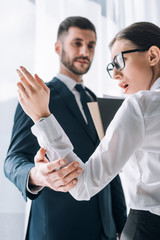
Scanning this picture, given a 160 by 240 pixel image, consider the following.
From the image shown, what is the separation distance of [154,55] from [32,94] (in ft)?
1.32

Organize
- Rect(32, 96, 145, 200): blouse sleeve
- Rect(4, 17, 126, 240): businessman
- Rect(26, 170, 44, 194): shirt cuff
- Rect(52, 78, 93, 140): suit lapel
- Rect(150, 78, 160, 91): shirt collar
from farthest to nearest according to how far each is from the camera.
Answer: Rect(52, 78, 93, 140): suit lapel, Rect(4, 17, 126, 240): businessman, Rect(26, 170, 44, 194): shirt cuff, Rect(150, 78, 160, 91): shirt collar, Rect(32, 96, 145, 200): blouse sleeve

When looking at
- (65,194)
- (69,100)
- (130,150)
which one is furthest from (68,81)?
(130,150)

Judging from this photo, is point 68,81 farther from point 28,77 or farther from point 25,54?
point 28,77

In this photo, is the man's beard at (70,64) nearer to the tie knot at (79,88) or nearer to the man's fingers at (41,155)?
the tie knot at (79,88)

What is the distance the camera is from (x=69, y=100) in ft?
4.42

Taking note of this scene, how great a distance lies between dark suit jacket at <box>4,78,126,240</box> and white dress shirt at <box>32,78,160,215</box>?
1.00 ft

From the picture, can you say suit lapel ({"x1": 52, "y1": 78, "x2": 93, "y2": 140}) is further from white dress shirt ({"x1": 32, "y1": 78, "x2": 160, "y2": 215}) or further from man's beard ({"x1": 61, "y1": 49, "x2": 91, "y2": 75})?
white dress shirt ({"x1": 32, "y1": 78, "x2": 160, "y2": 215})

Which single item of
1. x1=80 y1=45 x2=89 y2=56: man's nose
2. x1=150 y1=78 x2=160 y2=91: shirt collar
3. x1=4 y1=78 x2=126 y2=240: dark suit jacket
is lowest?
x1=4 y1=78 x2=126 y2=240: dark suit jacket

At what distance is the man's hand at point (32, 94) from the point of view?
79 cm

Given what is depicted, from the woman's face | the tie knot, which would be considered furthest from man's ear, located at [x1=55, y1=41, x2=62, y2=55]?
the woman's face

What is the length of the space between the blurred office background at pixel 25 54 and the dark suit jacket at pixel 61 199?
0.21 m

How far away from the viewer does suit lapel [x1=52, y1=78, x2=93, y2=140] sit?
→ 1.31 m

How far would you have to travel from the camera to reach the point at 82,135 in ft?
4.22

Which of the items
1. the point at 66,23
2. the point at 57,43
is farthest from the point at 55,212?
the point at 66,23
